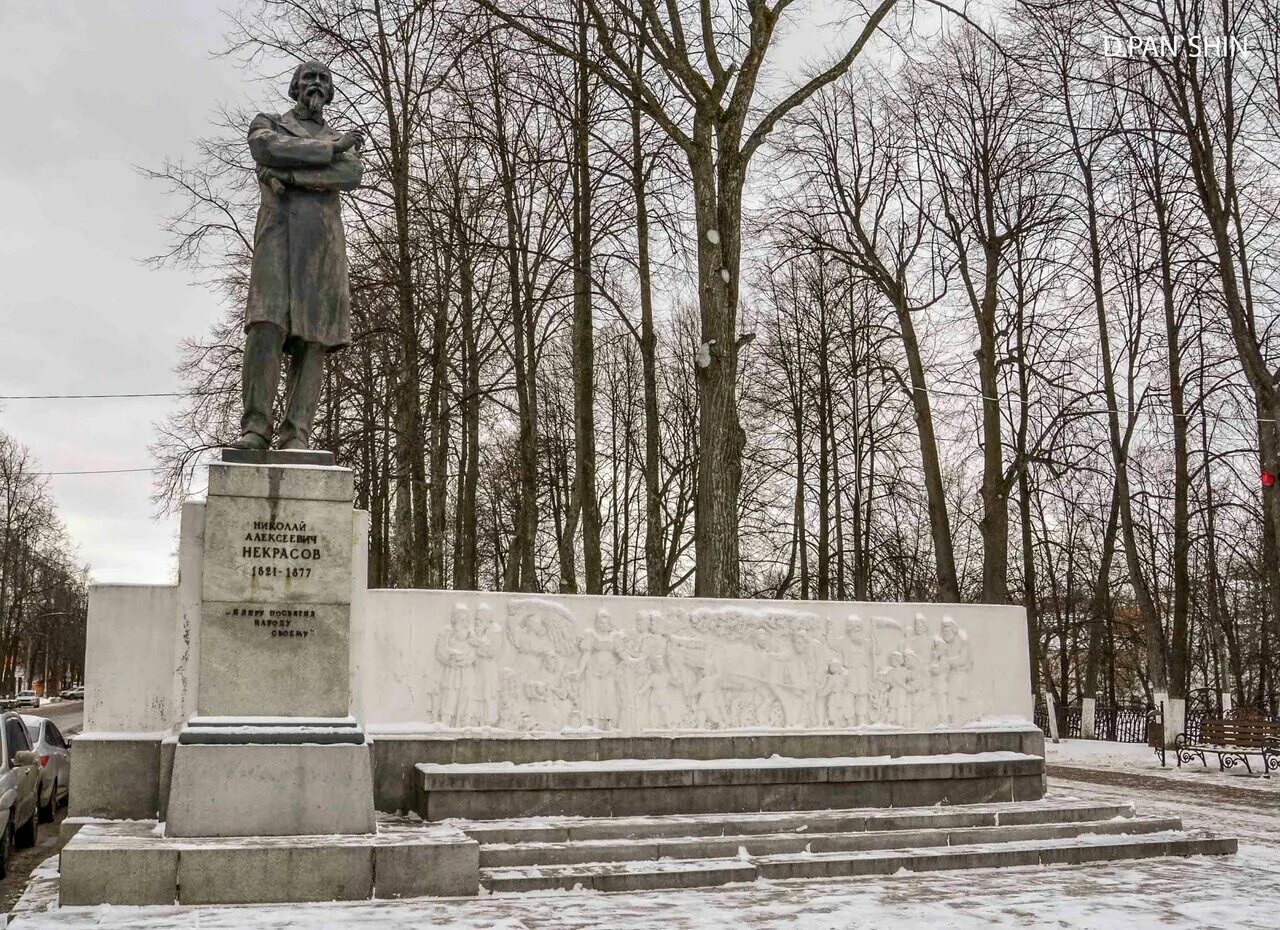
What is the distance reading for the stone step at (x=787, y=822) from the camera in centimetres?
972

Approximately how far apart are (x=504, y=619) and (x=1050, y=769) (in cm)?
1313

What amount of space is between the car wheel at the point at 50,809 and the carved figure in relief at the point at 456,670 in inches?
261

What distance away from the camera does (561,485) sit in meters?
33.9

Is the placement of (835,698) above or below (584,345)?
below

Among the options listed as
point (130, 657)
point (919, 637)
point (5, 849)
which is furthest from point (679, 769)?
point (5, 849)

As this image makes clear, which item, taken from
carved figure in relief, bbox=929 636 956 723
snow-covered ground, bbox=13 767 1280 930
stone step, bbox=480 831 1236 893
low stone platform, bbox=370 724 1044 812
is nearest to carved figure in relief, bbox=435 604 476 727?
low stone platform, bbox=370 724 1044 812

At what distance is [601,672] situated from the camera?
11508 millimetres

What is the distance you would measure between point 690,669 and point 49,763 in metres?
8.37

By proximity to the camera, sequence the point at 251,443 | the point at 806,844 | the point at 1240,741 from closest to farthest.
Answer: the point at 251,443 < the point at 806,844 < the point at 1240,741

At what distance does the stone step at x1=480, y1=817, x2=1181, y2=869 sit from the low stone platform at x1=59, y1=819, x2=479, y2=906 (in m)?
0.90

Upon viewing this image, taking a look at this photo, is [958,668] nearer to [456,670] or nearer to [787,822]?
[787,822]

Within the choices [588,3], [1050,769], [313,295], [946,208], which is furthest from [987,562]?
[313,295]

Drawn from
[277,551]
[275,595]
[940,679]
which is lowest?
[940,679]

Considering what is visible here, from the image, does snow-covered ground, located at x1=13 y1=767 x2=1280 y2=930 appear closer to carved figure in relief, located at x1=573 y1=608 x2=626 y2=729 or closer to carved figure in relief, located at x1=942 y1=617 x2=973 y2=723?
carved figure in relief, located at x1=573 y1=608 x2=626 y2=729
